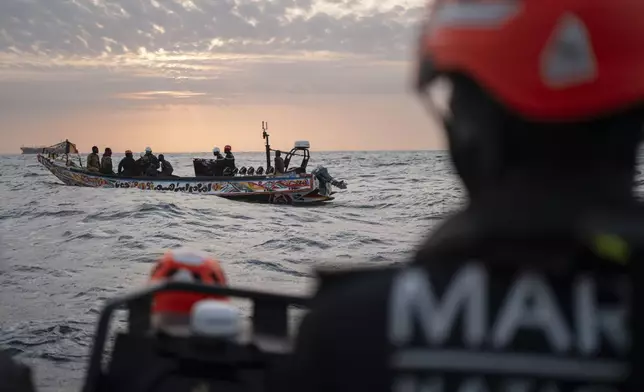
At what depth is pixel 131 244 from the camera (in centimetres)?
1496

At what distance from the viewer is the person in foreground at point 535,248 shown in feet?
3.72

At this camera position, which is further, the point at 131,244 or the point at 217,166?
the point at 217,166

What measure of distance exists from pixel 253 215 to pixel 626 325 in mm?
20465

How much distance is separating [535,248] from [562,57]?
31 cm

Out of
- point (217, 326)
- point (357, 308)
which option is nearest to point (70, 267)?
point (217, 326)

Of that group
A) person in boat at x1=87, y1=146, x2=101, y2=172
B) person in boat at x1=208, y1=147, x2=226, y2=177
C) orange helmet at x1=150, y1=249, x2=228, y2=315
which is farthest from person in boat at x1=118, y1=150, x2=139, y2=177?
orange helmet at x1=150, y1=249, x2=228, y2=315

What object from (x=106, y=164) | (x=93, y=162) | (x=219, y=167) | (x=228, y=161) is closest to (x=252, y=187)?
(x=228, y=161)

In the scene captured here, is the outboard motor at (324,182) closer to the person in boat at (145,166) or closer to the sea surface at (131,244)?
the sea surface at (131,244)

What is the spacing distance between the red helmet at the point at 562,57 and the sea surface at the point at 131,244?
1.66 m

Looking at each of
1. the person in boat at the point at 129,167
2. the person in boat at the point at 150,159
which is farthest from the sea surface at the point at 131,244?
the person in boat at the point at 150,159

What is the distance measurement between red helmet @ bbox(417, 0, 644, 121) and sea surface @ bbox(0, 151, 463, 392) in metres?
1.66

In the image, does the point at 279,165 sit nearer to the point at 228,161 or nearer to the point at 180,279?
the point at 228,161

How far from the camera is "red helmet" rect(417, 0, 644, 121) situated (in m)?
1.13

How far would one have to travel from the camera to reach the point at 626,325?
1151 mm
